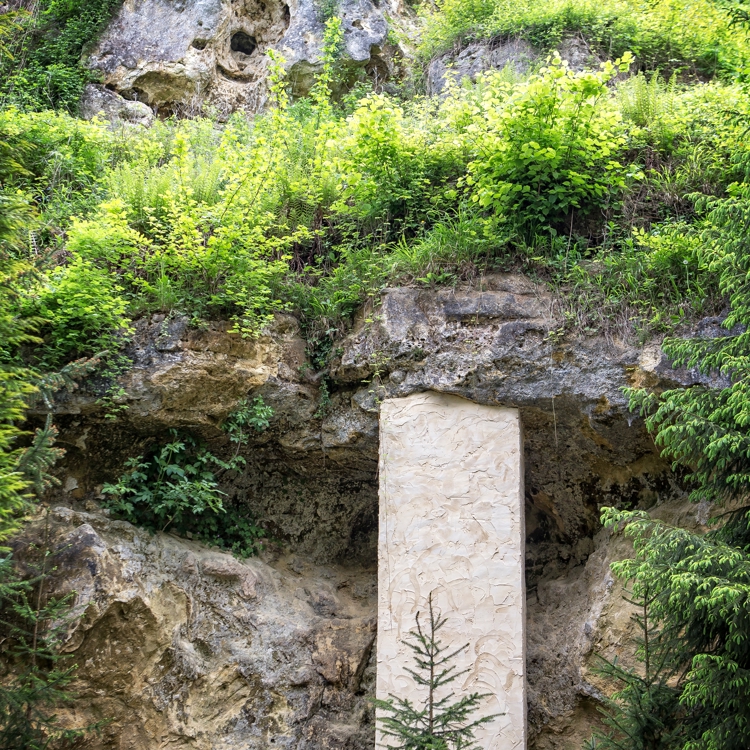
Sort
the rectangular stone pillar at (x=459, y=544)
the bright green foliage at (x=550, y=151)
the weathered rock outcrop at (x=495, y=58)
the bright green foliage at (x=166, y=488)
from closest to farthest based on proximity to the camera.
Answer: the rectangular stone pillar at (x=459, y=544) < the bright green foliage at (x=166, y=488) < the bright green foliage at (x=550, y=151) < the weathered rock outcrop at (x=495, y=58)

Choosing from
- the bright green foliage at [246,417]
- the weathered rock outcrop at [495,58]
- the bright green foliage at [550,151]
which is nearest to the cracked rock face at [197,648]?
the bright green foliage at [246,417]

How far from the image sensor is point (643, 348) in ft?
22.0

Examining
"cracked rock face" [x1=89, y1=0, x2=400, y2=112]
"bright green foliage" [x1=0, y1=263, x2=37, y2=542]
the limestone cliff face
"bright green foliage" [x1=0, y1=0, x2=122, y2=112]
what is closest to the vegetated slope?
"bright green foliage" [x1=0, y1=263, x2=37, y2=542]

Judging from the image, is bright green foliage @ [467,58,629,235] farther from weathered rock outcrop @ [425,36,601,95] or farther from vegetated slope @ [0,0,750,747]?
weathered rock outcrop @ [425,36,601,95]

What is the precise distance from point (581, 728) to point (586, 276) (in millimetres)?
3915

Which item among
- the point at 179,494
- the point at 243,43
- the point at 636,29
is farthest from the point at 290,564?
the point at 243,43

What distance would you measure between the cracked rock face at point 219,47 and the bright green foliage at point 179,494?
7255 mm

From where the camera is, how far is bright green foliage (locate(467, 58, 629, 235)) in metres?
7.41

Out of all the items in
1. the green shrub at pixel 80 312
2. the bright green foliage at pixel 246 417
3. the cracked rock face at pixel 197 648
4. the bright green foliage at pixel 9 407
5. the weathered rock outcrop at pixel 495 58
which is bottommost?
the cracked rock face at pixel 197 648

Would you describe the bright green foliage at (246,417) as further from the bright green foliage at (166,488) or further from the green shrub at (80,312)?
the green shrub at (80,312)

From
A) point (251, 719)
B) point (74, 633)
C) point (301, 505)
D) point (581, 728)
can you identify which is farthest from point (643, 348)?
point (74, 633)

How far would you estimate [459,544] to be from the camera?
6746 millimetres

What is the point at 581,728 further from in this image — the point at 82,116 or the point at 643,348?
the point at 82,116

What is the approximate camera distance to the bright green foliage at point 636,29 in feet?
36.6
